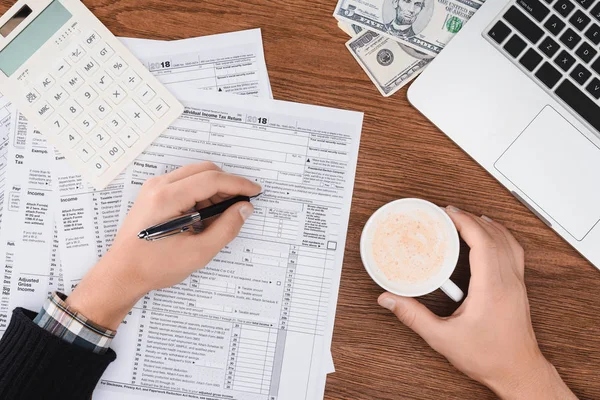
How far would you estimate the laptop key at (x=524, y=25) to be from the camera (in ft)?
2.29

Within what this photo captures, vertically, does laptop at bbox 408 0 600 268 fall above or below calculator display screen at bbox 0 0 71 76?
above

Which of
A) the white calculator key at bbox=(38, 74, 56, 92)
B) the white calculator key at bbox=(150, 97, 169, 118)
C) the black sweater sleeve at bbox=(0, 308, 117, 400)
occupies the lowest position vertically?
the black sweater sleeve at bbox=(0, 308, 117, 400)

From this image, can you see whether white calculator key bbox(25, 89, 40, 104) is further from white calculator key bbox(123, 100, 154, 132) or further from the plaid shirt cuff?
the plaid shirt cuff

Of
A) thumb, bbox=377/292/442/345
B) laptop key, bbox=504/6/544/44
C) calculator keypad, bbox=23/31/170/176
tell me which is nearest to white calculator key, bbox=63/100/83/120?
calculator keypad, bbox=23/31/170/176

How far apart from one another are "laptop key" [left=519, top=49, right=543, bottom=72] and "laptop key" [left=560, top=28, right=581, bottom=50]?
0.11 feet

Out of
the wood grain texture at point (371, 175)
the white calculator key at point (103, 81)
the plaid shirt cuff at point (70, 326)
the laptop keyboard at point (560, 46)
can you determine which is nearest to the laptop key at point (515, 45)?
the laptop keyboard at point (560, 46)

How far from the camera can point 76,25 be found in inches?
28.9

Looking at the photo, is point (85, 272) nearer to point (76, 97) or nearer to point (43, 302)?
point (43, 302)

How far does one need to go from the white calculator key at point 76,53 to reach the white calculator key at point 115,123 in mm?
91

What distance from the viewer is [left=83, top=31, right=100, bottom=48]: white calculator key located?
0.73 meters

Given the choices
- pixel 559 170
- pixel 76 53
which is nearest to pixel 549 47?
pixel 559 170

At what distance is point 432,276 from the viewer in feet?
2.31

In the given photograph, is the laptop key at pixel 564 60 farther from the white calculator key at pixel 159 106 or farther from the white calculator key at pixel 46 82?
the white calculator key at pixel 46 82

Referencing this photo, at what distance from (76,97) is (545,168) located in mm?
628
